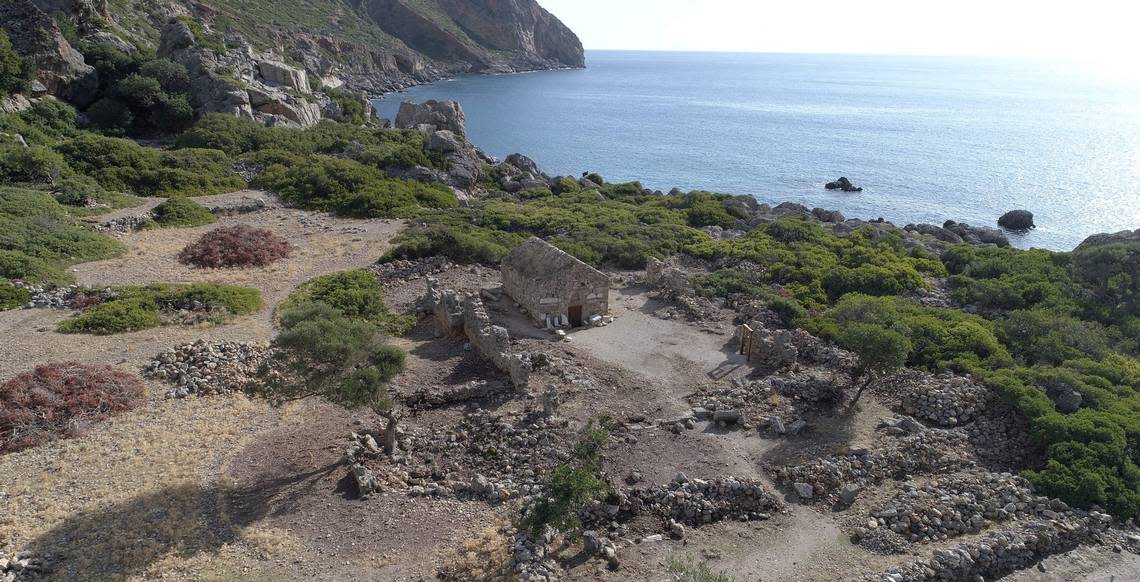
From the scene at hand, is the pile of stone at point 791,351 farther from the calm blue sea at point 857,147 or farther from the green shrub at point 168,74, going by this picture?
the green shrub at point 168,74

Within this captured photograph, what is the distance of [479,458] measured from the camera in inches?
797

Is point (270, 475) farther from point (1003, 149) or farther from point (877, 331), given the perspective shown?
point (1003, 149)

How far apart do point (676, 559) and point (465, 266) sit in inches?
902

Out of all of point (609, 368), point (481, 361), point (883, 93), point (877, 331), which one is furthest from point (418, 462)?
point (883, 93)

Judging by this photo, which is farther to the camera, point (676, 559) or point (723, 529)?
point (723, 529)

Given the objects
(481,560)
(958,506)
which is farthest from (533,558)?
(958,506)

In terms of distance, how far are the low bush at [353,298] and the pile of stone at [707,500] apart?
46.4 ft

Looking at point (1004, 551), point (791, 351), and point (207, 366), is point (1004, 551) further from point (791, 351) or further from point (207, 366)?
point (207, 366)

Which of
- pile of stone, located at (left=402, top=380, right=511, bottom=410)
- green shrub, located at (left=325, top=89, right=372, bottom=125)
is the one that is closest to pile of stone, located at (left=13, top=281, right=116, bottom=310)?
pile of stone, located at (left=402, top=380, right=511, bottom=410)

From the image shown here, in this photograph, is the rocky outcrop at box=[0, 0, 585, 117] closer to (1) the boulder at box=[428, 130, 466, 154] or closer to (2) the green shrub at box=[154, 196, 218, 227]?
(1) the boulder at box=[428, 130, 466, 154]

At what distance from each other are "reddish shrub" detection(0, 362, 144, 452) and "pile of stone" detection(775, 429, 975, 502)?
20537 millimetres

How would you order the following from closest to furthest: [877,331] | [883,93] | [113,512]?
[113,512] → [877,331] → [883,93]

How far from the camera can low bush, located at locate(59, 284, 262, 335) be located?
26.0m

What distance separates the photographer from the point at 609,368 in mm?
26094
